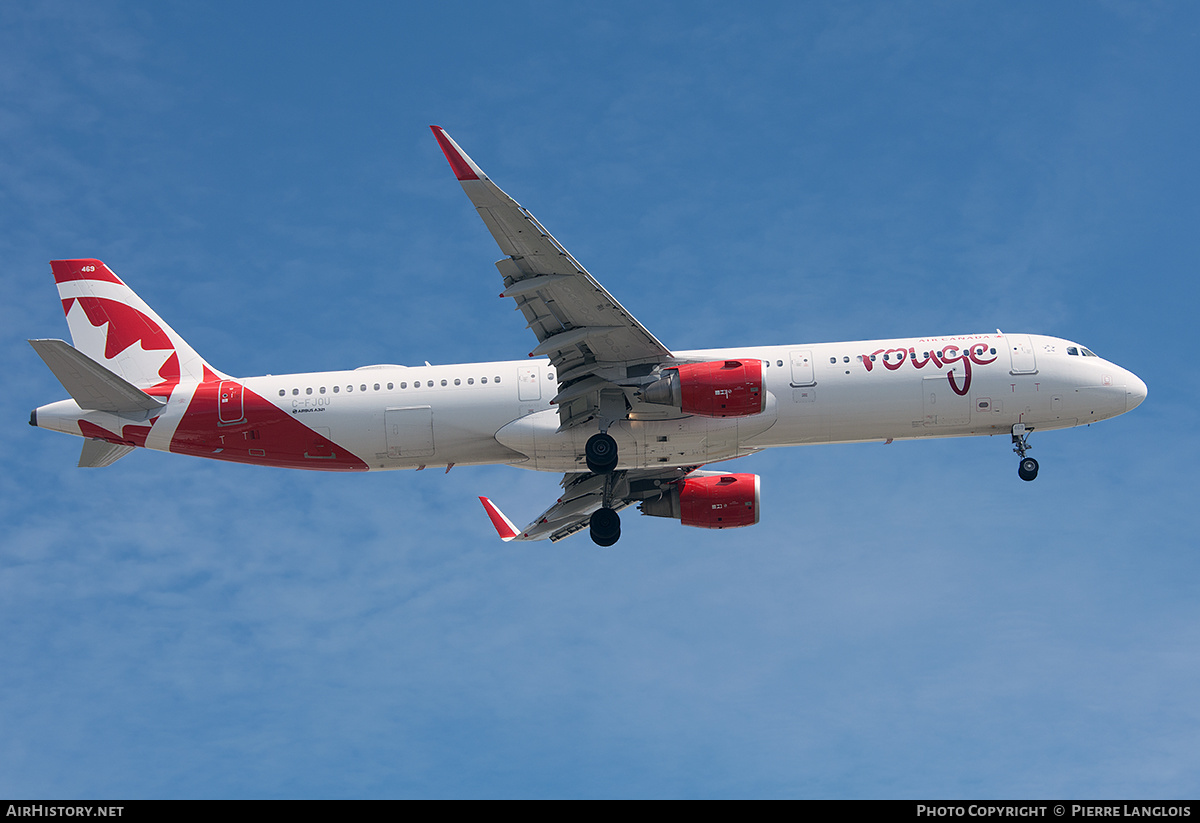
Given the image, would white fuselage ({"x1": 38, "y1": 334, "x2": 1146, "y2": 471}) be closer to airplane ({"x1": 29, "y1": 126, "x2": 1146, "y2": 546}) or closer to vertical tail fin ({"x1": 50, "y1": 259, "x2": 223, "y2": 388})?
airplane ({"x1": 29, "y1": 126, "x2": 1146, "y2": 546})

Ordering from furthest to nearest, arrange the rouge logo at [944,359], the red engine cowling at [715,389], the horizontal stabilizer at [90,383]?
the rouge logo at [944,359]
the red engine cowling at [715,389]
the horizontal stabilizer at [90,383]

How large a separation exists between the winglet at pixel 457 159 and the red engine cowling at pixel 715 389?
969 cm

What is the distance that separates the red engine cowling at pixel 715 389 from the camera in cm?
3519

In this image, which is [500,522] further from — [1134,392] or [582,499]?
[1134,392]

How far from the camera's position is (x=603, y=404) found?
37.0 metres

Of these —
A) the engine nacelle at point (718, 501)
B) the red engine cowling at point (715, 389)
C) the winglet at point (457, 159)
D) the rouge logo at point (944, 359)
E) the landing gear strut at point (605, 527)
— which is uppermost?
the winglet at point (457, 159)

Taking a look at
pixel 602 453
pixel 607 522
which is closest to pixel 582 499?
pixel 607 522

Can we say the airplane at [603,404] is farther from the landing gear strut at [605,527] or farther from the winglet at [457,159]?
the winglet at [457,159]

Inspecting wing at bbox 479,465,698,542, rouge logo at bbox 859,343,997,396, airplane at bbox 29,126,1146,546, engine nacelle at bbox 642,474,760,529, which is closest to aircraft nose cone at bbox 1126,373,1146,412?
airplane at bbox 29,126,1146,546

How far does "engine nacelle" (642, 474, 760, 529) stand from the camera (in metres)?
42.7

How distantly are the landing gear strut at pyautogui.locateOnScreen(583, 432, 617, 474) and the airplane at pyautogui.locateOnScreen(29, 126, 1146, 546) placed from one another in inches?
1.9

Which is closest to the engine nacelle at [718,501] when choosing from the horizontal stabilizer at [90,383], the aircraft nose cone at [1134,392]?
the aircraft nose cone at [1134,392]

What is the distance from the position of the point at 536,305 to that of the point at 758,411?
8008mm

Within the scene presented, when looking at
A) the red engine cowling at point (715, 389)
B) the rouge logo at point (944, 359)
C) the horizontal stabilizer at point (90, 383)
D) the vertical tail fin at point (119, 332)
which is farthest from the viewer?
the vertical tail fin at point (119, 332)
